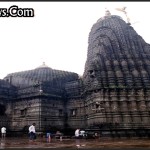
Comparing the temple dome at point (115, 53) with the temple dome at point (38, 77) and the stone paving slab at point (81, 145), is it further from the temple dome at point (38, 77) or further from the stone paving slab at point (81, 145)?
the stone paving slab at point (81, 145)

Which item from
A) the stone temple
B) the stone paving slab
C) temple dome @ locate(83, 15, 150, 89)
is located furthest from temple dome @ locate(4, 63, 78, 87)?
the stone paving slab

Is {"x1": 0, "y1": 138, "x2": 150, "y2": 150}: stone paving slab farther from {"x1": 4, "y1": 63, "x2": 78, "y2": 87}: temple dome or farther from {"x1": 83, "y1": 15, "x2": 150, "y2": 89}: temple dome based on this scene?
{"x1": 4, "y1": 63, "x2": 78, "y2": 87}: temple dome

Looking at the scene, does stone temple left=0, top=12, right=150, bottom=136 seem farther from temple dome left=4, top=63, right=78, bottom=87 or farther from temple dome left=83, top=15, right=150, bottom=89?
temple dome left=4, top=63, right=78, bottom=87

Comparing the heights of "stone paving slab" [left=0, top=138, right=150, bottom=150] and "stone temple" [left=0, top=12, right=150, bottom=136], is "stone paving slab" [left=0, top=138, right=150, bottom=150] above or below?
below

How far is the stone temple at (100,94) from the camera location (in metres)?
24.0

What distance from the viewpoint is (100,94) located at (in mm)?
24609

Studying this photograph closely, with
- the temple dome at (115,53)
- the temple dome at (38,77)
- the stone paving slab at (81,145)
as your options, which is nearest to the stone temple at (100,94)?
the temple dome at (115,53)

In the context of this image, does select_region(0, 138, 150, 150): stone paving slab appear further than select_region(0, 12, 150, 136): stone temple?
No

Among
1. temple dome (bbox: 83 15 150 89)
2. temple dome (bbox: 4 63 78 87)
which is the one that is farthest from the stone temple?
temple dome (bbox: 4 63 78 87)

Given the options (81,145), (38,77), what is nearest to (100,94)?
(81,145)

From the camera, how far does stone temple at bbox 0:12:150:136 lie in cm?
2400

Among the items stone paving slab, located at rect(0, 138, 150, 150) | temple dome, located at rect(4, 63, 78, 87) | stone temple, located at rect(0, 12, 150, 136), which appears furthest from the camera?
temple dome, located at rect(4, 63, 78, 87)

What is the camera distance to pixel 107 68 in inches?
1043

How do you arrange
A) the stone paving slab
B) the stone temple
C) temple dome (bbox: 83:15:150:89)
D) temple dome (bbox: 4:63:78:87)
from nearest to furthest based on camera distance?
the stone paving slab < the stone temple < temple dome (bbox: 83:15:150:89) < temple dome (bbox: 4:63:78:87)
